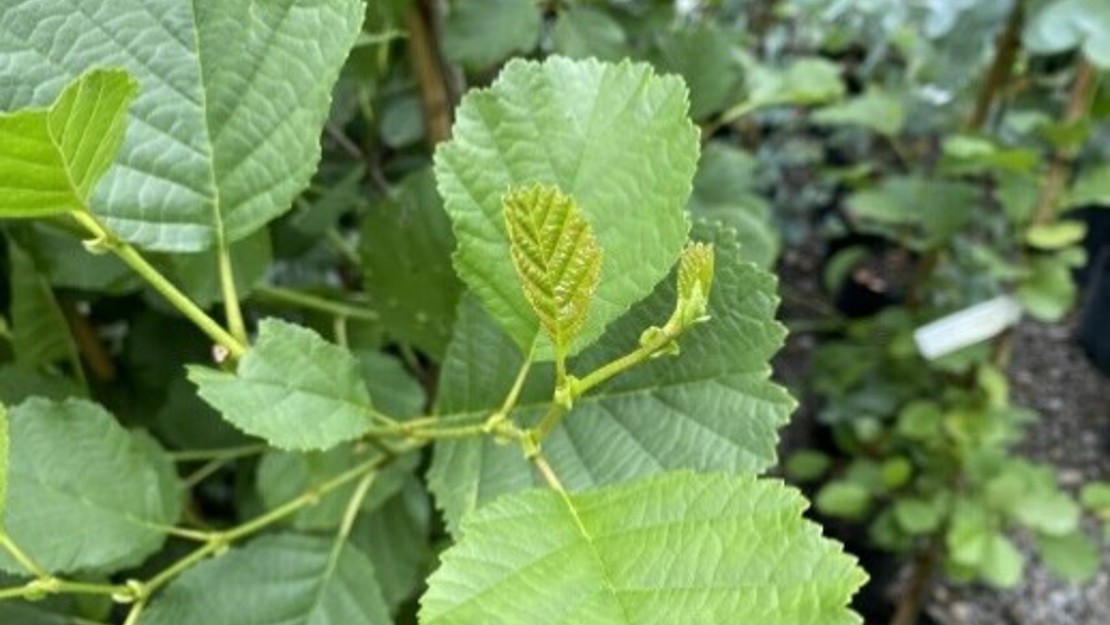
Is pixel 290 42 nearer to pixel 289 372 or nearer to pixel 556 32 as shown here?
pixel 289 372

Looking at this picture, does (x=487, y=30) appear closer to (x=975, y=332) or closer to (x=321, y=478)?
(x=321, y=478)

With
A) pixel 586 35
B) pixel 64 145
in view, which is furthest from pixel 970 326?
pixel 64 145

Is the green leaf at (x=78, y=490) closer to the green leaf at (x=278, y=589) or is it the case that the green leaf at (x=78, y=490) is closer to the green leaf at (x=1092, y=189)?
the green leaf at (x=278, y=589)

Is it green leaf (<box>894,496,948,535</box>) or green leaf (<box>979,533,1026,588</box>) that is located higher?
green leaf (<box>894,496,948,535</box>)

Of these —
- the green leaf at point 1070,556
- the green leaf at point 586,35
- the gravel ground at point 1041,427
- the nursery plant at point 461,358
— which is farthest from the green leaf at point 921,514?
the nursery plant at point 461,358

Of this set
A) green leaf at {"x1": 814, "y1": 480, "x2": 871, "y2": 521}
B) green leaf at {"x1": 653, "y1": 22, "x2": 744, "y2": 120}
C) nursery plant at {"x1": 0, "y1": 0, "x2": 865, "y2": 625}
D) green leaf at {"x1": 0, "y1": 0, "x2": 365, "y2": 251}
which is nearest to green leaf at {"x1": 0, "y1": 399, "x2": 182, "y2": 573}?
nursery plant at {"x1": 0, "y1": 0, "x2": 865, "y2": 625}

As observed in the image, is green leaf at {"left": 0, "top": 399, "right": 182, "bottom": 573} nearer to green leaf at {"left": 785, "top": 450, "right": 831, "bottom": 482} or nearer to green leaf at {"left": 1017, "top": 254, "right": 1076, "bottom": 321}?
green leaf at {"left": 1017, "top": 254, "right": 1076, "bottom": 321}
